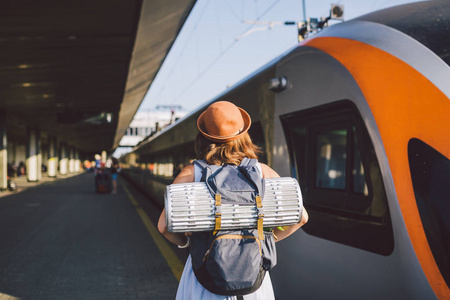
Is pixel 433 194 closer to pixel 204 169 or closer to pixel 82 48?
pixel 204 169

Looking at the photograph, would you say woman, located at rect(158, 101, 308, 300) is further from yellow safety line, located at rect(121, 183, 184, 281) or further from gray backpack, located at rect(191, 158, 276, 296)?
yellow safety line, located at rect(121, 183, 184, 281)

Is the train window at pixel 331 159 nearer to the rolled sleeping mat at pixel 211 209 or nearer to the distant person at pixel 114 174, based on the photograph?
the rolled sleeping mat at pixel 211 209

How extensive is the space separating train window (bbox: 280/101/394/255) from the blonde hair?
122 cm

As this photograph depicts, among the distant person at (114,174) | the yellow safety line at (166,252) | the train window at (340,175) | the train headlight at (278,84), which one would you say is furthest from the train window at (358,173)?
the distant person at (114,174)

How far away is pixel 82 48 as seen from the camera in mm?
12680

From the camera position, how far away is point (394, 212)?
2.65m

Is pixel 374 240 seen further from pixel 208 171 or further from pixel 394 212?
pixel 208 171

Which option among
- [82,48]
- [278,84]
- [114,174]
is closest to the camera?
[278,84]

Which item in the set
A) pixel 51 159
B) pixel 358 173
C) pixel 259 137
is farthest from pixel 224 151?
pixel 51 159

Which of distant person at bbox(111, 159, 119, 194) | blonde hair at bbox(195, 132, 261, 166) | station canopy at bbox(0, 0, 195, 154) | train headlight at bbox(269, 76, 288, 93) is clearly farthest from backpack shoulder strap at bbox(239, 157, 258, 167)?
distant person at bbox(111, 159, 119, 194)

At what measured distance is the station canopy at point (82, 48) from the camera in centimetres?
967

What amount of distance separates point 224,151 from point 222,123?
13 centimetres

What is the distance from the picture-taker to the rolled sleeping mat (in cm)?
169

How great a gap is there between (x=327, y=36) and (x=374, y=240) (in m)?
1.64
